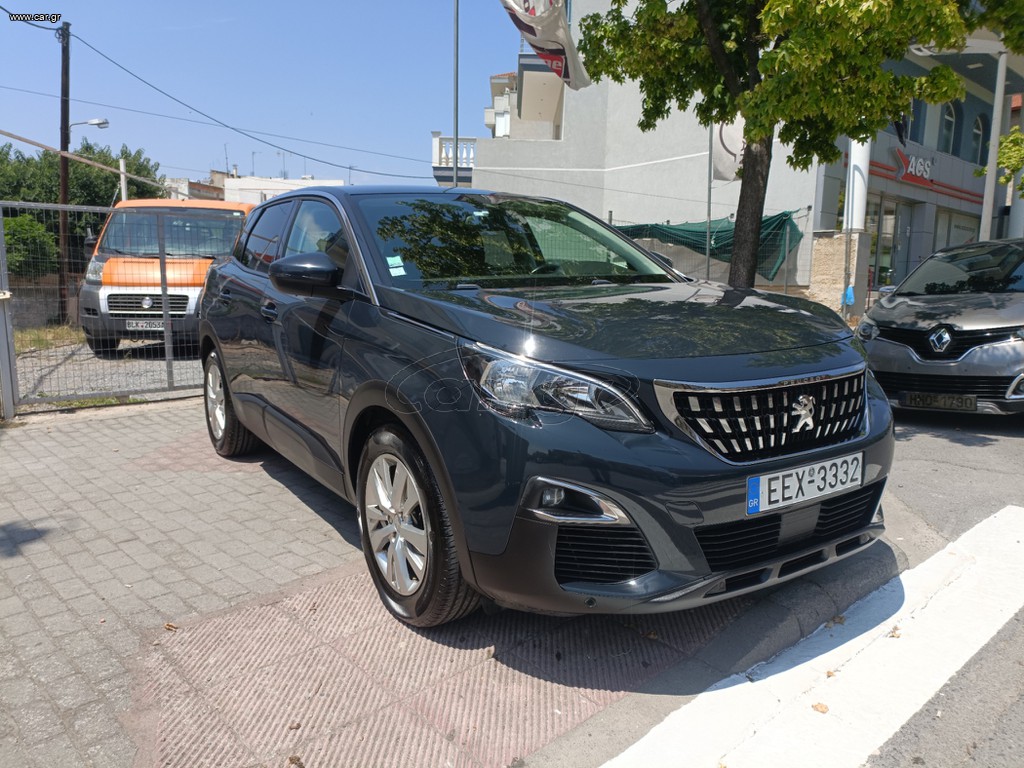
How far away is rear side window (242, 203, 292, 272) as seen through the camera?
4.59m

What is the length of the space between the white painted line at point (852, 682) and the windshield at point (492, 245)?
1784mm

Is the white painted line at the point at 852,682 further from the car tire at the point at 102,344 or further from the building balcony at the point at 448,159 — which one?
the building balcony at the point at 448,159

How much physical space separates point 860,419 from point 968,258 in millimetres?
5456

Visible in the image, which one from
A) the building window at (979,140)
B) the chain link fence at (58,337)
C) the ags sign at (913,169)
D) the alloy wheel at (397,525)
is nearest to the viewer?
the alloy wheel at (397,525)

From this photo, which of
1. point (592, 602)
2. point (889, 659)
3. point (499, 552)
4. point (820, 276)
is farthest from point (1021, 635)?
point (820, 276)

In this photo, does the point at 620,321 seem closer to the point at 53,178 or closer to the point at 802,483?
the point at 802,483

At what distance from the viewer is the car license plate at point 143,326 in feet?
26.8

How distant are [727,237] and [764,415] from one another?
49.1 ft

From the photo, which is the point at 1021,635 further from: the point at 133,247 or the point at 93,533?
the point at 133,247

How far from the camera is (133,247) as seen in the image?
8.21 metres

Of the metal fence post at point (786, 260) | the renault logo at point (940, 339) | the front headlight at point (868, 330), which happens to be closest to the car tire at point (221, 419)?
the front headlight at point (868, 330)

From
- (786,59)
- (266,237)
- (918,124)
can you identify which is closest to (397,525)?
(266,237)

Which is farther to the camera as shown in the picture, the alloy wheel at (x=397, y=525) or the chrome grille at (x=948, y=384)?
the chrome grille at (x=948, y=384)

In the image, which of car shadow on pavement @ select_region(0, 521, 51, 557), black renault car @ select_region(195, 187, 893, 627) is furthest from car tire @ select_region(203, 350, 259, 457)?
black renault car @ select_region(195, 187, 893, 627)
